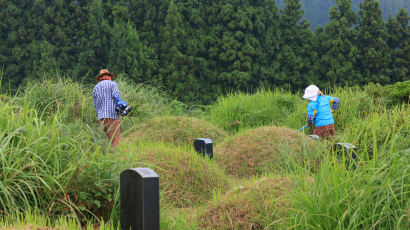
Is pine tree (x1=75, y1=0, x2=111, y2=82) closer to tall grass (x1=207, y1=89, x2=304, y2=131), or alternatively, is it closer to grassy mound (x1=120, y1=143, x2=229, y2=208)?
tall grass (x1=207, y1=89, x2=304, y2=131)

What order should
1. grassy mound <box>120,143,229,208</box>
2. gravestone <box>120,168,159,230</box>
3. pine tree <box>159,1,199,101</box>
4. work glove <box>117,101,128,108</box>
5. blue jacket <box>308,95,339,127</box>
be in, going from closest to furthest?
gravestone <box>120,168,159,230</box>
grassy mound <box>120,143,229,208</box>
work glove <box>117,101,128,108</box>
blue jacket <box>308,95,339,127</box>
pine tree <box>159,1,199,101</box>

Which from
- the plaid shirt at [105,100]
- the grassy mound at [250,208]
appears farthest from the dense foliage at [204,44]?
the grassy mound at [250,208]

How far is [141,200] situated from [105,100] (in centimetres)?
463

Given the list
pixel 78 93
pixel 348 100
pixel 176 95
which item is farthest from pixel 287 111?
pixel 176 95

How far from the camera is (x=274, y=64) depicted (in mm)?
23078

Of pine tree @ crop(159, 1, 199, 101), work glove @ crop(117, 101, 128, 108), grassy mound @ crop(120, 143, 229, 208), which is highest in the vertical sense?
pine tree @ crop(159, 1, 199, 101)

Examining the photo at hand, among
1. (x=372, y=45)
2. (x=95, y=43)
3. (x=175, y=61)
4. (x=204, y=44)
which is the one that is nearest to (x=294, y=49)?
(x=372, y=45)

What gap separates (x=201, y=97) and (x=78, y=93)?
12969 millimetres

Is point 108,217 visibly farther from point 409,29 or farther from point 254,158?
point 409,29

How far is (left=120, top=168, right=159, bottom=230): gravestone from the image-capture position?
9.56 feet

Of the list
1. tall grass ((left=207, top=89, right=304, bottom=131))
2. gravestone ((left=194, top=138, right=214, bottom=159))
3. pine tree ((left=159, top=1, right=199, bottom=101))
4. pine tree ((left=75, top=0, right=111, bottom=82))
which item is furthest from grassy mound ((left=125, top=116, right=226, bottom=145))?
pine tree ((left=75, top=0, right=111, bottom=82))

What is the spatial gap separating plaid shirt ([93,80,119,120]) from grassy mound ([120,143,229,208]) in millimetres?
2357

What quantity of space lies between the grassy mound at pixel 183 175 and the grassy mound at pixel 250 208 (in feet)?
2.71

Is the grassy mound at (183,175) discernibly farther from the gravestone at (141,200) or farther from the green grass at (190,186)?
the gravestone at (141,200)
